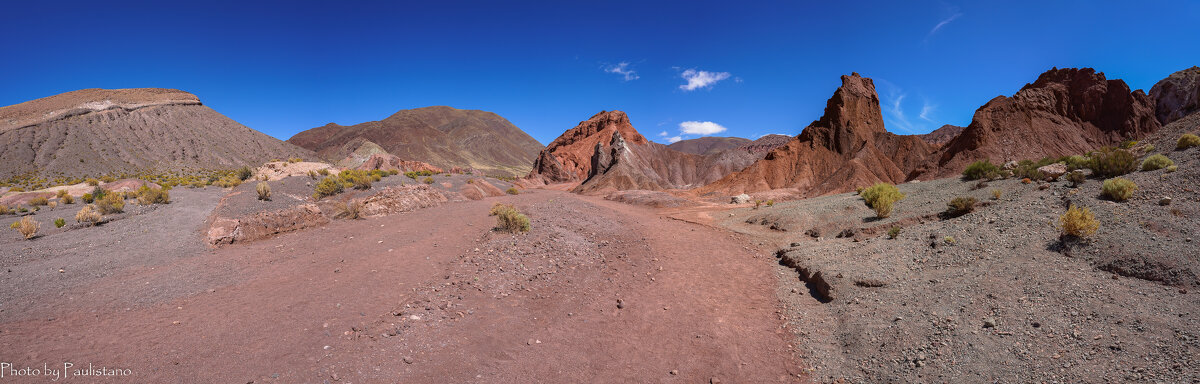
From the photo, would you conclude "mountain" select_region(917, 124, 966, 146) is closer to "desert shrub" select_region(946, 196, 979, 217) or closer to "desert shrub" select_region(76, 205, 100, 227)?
"desert shrub" select_region(946, 196, 979, 217)

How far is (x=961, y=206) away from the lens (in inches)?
463

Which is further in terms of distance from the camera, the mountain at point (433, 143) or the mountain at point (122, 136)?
the mountain at point (433, 143)

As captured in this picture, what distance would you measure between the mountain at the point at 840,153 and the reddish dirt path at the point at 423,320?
110 ft

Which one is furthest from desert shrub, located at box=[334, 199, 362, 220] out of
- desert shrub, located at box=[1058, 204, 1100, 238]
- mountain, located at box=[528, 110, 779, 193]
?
mountain, located at box=[528, 110, 779, 193]

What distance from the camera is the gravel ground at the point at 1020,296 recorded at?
4.57m

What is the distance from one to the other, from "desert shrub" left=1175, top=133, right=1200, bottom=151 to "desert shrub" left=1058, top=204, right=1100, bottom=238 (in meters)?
5.72

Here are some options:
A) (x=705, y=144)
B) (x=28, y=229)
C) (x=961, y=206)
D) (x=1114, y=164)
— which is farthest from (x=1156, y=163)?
(x=705, y=144)

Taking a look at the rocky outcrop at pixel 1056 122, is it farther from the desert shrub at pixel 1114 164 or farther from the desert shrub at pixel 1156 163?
the desert shrub at pixel 1156 163

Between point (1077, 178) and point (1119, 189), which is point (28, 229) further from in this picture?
point (1077, 178)

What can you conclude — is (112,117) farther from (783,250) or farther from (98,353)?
(783,250)

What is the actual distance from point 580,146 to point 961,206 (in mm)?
62942

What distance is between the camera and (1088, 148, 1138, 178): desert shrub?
9906 millimetres

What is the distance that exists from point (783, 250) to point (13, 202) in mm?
31829

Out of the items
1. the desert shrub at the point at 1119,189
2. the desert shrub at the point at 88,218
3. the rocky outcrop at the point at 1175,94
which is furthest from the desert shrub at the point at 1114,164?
the rocky outcrop at the point at 1175,94
